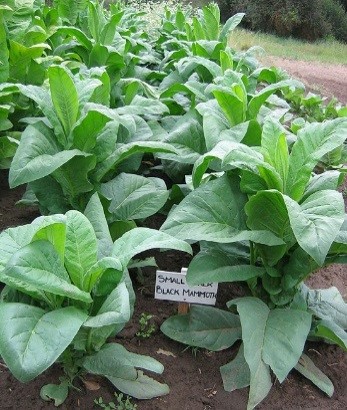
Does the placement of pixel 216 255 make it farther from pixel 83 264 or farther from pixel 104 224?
pixel 83 264

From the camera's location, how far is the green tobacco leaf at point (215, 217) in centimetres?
203

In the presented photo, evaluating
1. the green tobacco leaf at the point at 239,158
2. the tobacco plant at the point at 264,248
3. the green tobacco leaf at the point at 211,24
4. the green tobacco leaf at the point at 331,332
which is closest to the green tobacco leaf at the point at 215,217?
the tobacco plant at the point at 264,248

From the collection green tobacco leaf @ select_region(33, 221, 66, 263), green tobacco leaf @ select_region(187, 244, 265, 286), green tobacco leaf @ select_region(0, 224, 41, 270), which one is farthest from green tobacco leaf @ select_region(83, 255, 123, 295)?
green tobacco leaf @ select_region(187, 244, 265, 286)

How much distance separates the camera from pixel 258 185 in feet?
7.06

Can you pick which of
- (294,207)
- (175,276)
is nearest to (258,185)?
(294,207)

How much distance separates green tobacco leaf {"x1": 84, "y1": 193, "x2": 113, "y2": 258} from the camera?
201cm

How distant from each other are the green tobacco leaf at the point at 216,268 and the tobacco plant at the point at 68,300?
0.86 ft

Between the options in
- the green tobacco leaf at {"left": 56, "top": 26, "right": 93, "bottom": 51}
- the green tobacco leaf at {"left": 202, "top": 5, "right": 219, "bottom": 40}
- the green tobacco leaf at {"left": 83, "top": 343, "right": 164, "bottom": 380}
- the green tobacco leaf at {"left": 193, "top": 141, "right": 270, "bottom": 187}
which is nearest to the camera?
the green tobacco leaf at {"left": 83, "top": 343, "right": 164, "bottom": 380}

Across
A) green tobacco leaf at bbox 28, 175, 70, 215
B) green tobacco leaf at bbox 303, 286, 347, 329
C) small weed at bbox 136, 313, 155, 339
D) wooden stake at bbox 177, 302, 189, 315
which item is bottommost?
small weed at bbox 136, 313, 155, 339

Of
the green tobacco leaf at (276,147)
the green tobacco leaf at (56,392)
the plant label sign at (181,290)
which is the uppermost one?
the green tobacco leaf at (276,147)

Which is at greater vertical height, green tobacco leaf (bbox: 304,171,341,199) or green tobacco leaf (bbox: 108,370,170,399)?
green tobacco leaf (bbox: 304,171,341,199)

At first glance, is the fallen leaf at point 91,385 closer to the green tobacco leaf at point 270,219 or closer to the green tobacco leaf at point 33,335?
the green tobacco leaf at point 33,335

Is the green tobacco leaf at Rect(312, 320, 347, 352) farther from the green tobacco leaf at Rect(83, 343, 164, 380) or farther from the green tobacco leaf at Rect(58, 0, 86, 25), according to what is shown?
the green tobacco leaf at Rect(58, 0, 86, 25)

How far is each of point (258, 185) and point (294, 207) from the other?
0.98ft
